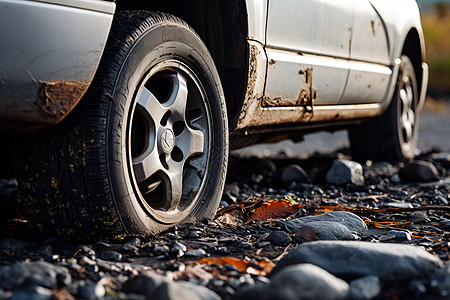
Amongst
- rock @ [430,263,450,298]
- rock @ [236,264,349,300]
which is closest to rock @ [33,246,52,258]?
rock @ [236,264,349,300]

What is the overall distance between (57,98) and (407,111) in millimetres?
4068

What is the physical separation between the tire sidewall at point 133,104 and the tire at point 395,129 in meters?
2.73

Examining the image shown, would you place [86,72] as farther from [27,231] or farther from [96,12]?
[27,231]

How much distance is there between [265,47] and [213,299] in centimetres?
167

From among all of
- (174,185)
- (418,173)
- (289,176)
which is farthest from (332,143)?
(174,185)

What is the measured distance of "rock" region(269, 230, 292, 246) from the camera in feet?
7.68

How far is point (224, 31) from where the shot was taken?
2889 millimetres

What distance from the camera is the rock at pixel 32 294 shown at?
152 cm

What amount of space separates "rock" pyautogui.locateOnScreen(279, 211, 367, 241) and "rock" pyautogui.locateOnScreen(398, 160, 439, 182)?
185 centimetres

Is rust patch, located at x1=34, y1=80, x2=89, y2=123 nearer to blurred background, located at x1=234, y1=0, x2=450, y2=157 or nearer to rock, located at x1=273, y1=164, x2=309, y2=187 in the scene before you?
rock, located at x1=273, y1=164, x2=309, y2=187

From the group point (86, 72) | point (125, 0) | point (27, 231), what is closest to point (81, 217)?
point (27, 231)

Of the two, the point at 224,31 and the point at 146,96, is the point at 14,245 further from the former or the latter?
the point at 224,31

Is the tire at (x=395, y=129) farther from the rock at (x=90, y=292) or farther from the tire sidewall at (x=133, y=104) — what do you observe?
the rock at (x=90, y=292)

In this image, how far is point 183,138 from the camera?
2498mm
